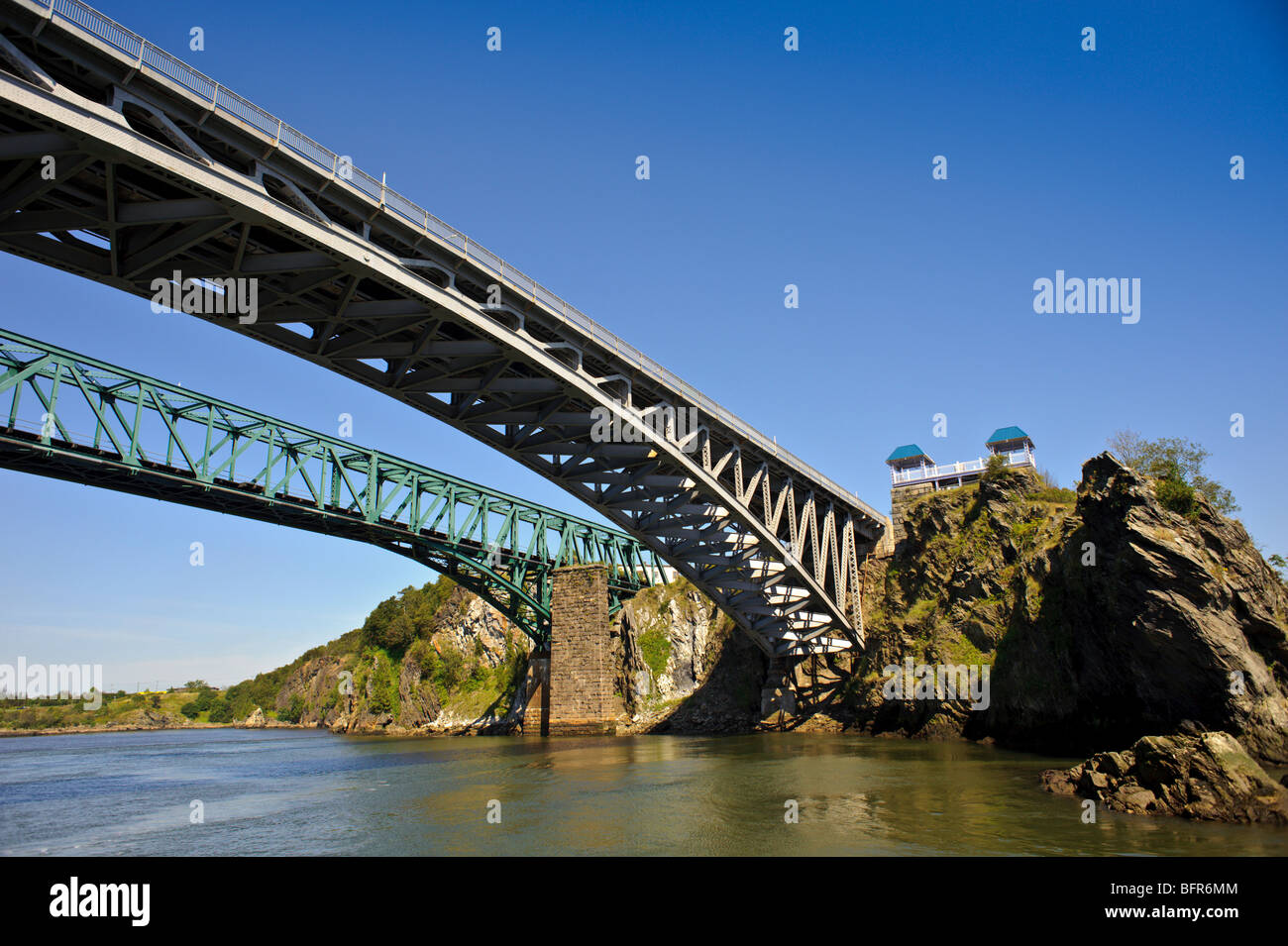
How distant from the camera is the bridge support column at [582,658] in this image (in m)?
50.7

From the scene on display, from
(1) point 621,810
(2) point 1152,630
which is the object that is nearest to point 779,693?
(2) point 1152,630

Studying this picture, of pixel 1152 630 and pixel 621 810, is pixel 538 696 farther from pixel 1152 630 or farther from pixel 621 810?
pixel 1152 630

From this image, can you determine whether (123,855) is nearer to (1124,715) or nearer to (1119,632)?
(1119,632)

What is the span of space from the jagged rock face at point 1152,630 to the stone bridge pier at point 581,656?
92.5 feet

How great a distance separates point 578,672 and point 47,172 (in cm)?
4291

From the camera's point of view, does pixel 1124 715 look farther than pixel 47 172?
Yes

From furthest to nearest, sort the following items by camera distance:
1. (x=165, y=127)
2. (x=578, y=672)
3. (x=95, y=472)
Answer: (x=578, y=672) < (x=95, y=472) < (x=165, y=127)

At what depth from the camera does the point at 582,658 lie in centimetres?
5128

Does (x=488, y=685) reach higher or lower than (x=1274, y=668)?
lower

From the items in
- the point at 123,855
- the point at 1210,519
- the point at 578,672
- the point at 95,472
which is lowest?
the point at 578,672

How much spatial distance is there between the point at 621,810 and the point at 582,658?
3396cm

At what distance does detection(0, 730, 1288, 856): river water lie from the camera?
13.1 metres

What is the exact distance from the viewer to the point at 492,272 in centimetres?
2494
